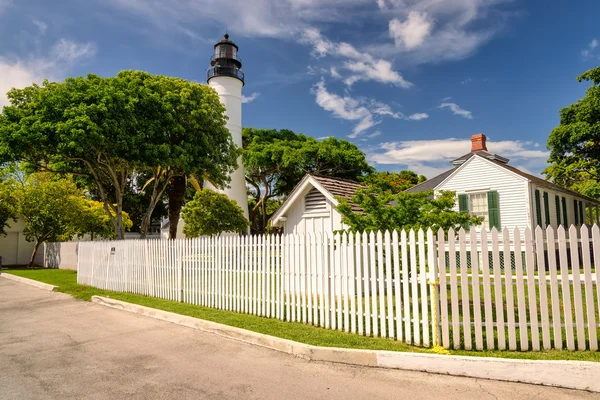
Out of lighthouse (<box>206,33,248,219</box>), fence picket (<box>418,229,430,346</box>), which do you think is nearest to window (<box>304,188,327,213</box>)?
fence picket (<box>418,229,430,346</box>)

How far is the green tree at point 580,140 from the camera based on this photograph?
22359 millimetres

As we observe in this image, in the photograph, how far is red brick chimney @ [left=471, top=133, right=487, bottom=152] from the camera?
22.7m

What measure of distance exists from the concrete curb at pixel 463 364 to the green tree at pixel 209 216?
2076 centimetres

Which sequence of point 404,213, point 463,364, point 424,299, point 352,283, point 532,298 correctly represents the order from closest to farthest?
point 463,364, point 532,298, point 424,299, point 352,283, point 404,213

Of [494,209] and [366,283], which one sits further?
[494,209]

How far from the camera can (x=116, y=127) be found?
15.6 m

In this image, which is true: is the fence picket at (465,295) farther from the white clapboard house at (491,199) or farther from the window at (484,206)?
the window at (484,206)

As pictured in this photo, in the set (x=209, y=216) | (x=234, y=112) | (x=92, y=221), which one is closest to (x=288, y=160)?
(x=234, y=112)

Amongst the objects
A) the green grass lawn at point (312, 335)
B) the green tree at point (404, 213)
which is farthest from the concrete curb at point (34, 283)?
the green tree at point (404, 213)

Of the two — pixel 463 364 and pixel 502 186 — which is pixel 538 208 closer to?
pixel 502 186

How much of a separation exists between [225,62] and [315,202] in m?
28.0

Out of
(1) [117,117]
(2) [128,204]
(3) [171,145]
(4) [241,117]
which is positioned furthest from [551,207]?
(2) [128,204]

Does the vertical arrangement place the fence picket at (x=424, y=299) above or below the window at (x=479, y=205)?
below

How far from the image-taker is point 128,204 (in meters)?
41.8
